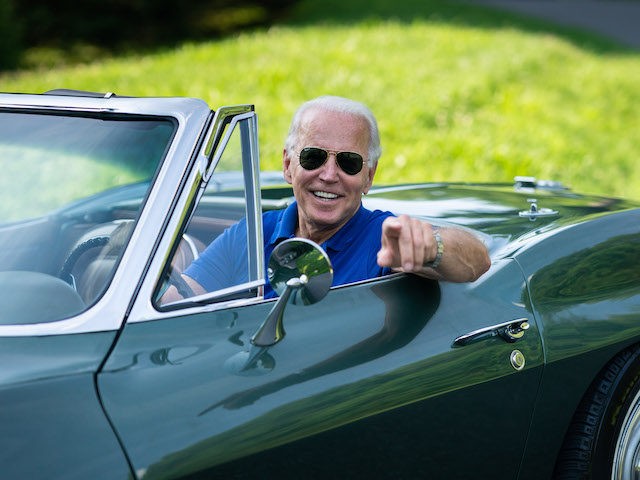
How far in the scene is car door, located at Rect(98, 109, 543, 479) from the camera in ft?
6.86

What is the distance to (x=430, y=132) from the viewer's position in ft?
31.5

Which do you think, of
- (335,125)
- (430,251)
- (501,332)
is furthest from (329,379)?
(335,125)

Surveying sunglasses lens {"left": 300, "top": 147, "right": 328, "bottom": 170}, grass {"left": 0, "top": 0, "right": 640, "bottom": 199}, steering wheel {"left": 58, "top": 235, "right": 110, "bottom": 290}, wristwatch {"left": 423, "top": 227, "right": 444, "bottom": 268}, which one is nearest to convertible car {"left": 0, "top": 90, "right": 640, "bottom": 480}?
steering wheel {"left": 58, "top": 235, "right": 110, "bottom": 290}

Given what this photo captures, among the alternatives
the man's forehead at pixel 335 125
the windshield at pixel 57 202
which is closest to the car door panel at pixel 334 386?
the windshield at pixel 57 202

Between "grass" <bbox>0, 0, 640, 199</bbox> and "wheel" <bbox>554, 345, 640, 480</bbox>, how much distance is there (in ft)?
16.5

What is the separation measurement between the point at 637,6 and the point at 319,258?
2602 centimetres

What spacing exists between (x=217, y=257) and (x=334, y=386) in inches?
20.2

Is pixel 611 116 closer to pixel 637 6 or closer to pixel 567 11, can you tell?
pixel 567 11

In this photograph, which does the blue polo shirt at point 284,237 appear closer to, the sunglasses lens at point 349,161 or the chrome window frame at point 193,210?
the chrome window frame at point 193,210

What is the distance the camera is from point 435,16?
57.3 feet

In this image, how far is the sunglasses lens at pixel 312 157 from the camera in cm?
289

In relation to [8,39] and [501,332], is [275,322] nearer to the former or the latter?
[501,332]

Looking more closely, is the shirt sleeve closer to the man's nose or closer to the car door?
the car door

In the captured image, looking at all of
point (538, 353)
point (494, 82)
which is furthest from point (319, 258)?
point (494, 82)
